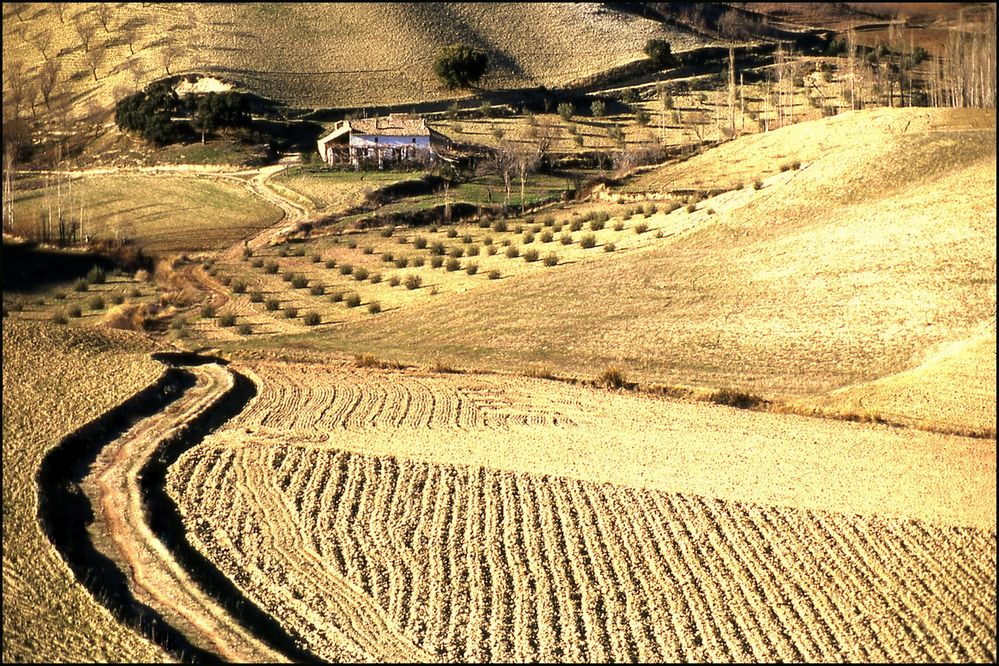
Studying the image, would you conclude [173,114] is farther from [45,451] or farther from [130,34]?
[45,451]

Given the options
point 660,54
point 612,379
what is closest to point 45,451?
point 612,379

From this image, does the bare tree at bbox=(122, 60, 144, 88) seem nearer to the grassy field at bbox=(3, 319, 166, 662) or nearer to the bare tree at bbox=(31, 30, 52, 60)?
the bare tree at bbox=(31, 30, 52, 60)

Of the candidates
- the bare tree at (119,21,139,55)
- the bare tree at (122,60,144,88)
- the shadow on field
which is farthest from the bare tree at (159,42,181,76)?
the shadow on field

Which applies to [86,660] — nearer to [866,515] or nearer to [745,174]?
[866,515]

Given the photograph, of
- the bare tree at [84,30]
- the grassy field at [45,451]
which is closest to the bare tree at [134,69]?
the bare tree at [84,30]

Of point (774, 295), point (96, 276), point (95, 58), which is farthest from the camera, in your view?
point (95, 58)
